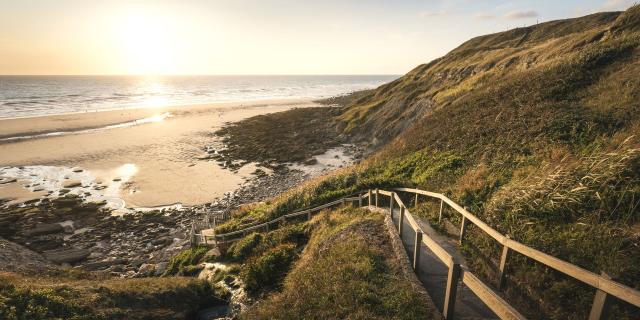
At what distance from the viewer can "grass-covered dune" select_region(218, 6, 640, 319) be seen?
628cm

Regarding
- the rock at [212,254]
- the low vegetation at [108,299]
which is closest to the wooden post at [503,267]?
the low vegetation at [108,299]

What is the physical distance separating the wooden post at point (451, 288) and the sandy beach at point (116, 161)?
80.0ft

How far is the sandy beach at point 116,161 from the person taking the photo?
28.5 m

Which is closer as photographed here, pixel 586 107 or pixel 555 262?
pixel 555 262

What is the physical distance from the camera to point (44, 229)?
21562mm

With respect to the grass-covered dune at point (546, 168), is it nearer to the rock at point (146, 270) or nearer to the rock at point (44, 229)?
the rock at point (146, 270)

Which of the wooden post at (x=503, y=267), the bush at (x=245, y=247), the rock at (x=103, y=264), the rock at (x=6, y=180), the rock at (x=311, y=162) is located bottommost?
the rock at (x=103, y=264)

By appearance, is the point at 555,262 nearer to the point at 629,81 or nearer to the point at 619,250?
the point at 619,250

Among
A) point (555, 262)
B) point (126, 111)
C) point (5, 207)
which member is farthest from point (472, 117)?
point (126, 111)

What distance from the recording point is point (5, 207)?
24.6m

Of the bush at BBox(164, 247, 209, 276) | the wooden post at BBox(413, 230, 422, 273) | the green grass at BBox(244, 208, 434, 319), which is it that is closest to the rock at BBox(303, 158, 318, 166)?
the bush at BBox(164, 247, 209, 276)

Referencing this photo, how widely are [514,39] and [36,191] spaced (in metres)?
65.2

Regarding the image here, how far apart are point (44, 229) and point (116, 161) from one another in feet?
55.5

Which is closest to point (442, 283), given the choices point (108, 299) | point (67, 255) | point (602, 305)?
point (602, 305)
